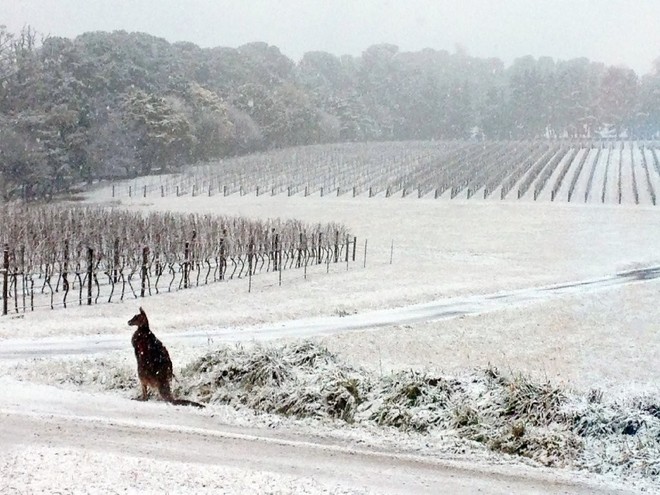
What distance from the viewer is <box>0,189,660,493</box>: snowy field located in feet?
25.6

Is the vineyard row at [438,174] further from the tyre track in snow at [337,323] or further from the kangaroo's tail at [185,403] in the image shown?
the kangaroo's tail at [185,403]

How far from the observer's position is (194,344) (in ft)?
54.6

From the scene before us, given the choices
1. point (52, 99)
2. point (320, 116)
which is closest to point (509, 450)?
point (52, 99)

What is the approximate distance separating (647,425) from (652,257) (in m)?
27.0

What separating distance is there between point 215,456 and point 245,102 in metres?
80.1

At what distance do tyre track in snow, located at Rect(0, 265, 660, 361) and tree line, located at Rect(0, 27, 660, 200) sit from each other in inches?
1487

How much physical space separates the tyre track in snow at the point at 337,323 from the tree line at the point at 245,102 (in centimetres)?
3778

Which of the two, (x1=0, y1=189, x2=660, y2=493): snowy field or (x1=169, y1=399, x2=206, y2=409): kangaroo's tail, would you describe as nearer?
(x1=0, y1=189, x2=660, y2=493): snowy field

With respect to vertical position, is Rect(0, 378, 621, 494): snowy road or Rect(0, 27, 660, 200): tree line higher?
Rect(0, 27, 660, 200): tree line

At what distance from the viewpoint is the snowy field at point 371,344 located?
7.79 m

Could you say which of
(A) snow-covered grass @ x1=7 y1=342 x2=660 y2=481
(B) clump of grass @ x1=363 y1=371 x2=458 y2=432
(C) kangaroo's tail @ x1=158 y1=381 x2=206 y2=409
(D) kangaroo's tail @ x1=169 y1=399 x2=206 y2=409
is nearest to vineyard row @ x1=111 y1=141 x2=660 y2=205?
(A) snow-covered grass @ x1=7 y1=342 x2=660 y2=481

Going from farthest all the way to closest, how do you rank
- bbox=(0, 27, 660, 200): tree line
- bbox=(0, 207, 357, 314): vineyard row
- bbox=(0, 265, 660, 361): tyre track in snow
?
bbox=(0, 27, 660, 200): tree line, bbox=(0, 207, 357, 314): vineyard row, bbox=(0, 265, 660, 361): tyre track in snow

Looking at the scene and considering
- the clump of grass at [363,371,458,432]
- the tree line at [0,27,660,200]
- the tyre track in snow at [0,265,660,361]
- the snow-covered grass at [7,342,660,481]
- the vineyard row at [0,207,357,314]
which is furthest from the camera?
the tree line at [0,27,660,200]

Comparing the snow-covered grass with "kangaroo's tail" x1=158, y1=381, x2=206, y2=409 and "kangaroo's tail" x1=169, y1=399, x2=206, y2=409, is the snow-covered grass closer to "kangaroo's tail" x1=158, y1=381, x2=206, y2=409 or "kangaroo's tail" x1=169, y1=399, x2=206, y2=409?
"kangaroo's tail" x1=158, y1=381, x2=206, y2=409
